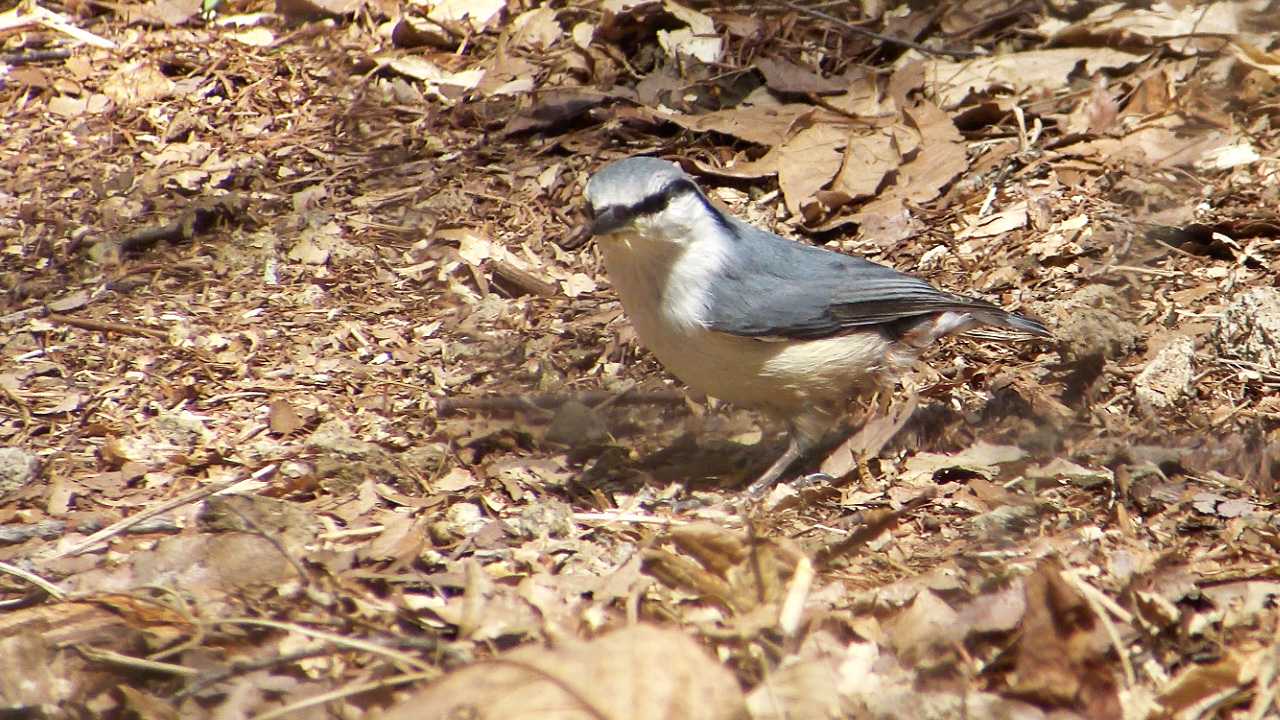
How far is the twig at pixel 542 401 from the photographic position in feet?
13.5

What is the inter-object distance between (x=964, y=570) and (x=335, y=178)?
3220 mm

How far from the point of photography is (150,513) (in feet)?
11.2

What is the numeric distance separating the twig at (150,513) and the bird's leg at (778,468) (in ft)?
4.68

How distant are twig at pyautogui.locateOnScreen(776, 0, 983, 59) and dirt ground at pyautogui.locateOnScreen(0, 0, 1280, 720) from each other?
0.03m

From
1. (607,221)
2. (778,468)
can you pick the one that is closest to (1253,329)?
(778,468)

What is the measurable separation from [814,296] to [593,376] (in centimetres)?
85

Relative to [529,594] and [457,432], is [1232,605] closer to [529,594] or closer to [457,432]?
[529,594]

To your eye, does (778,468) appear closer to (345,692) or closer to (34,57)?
(345,692)

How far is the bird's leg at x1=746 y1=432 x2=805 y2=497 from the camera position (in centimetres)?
395

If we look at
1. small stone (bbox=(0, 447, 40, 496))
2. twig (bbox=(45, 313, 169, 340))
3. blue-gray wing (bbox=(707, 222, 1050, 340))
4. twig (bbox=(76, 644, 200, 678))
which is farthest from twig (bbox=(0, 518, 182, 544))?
blue-gray wing (bbox=(707, 222, 1050, 340))

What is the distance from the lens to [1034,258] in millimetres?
4664

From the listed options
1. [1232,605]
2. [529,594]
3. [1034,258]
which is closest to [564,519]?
[529,594]

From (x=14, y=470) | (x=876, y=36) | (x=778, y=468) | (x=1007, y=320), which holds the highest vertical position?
(x=876, y=36)

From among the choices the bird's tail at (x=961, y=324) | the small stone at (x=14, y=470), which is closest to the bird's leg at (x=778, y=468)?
the bird's tail at (x=961, y=324)
